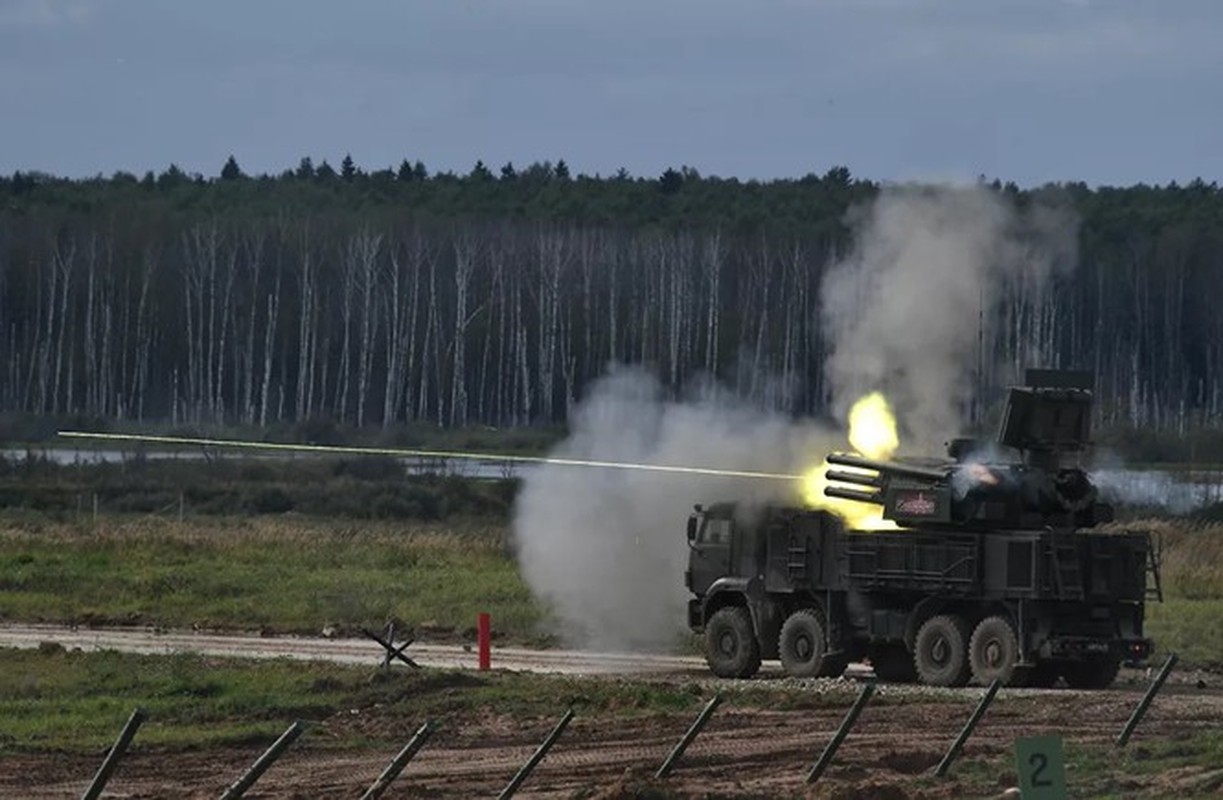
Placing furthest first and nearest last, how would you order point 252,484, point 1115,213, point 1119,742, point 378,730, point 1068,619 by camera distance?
point 1115,213 → point 252,484 → point 1068,619 → point 378,730 → point 1119,742

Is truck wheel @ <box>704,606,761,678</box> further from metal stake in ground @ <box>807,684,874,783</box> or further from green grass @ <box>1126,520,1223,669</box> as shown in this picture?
metal stake in ground @ <box>807,684,874,783</box>

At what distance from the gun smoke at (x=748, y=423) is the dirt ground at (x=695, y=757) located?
24.4ft

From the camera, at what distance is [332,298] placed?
122500mm

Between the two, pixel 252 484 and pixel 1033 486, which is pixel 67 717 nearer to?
pixel 1033 486

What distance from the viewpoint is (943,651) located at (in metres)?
38.6

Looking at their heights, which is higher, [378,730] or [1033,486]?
[1033,486]

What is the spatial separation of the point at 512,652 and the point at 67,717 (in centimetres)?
1195

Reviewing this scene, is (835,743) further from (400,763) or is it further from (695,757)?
(400,763)

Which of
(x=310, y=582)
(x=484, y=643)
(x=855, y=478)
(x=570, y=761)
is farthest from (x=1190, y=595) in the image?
(x=570, y=761)

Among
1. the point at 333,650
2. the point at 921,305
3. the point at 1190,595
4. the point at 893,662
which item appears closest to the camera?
the point at 893,662

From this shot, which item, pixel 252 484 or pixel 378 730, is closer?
pixel 378 730

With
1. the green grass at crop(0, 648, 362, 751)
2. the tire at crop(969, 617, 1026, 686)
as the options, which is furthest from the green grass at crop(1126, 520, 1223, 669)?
the green grass at crop(0, 648, 362, 751)

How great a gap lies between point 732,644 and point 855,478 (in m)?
3.05

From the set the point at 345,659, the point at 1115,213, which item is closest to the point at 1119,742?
the point at 345,659
